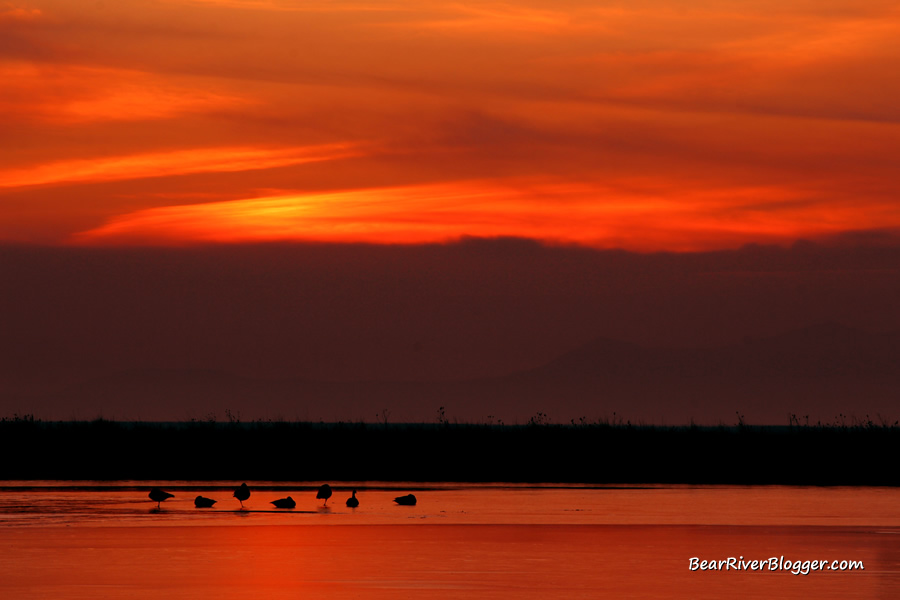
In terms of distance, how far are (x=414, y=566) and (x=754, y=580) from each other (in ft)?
17.1

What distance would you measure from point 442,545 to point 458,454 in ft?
94.7

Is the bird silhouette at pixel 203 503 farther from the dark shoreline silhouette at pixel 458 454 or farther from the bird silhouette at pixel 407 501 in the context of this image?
the dark shoreline silhouette at pixel 458 454

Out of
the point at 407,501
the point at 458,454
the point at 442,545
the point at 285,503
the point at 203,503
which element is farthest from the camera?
the point at 458,454

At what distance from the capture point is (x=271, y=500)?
34.8 metres

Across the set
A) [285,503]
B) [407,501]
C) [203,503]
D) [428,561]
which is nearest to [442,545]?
[428,561]

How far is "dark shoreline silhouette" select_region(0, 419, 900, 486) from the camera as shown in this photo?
46.2m

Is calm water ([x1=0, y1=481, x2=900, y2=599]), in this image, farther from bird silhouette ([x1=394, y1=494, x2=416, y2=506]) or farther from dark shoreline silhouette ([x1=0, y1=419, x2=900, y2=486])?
dark shoreline silhouette ([x1=0, y1=419, x2=900, y2=486])

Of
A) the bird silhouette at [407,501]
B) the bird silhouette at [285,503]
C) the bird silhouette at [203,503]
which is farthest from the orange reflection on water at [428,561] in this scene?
the bird silhouette at [407,501]

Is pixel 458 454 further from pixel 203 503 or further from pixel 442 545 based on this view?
pixel 442 545

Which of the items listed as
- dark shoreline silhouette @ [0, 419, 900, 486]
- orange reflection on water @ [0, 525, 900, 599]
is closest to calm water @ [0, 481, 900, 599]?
orange reflection on water @ [0, 525, 900, 599]

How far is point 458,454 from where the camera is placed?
173ft

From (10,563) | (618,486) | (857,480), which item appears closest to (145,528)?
(10,563)

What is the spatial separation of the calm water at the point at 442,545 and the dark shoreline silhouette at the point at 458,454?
950 centimetres

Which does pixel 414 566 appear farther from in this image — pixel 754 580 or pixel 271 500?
pixel 271 500
